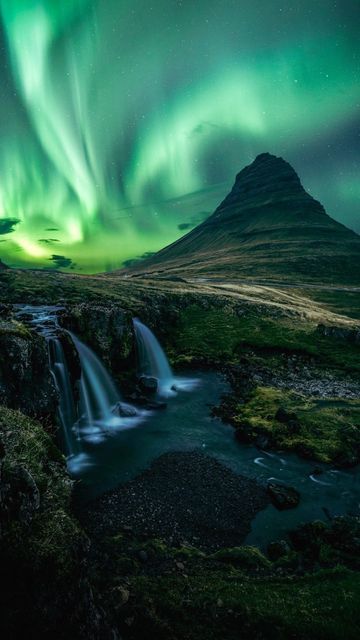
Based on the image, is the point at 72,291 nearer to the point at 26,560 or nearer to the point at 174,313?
the point at 174,313

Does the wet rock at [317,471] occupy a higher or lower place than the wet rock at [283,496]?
lower

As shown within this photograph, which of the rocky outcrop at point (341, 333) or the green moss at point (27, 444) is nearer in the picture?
the green moss at point (27, 444)

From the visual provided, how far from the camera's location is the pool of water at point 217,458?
19678 mm

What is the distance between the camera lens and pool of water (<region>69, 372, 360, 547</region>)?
19.7 m

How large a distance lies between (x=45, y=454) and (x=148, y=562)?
6.94 meters

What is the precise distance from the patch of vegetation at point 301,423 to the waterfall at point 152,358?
10852mm

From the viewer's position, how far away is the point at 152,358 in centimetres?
4594

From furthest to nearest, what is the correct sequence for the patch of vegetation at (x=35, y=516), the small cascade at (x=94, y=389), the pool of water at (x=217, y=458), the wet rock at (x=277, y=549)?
the small cascade at (x=94, y=389) < the pool of water at (x=217, y=458) < the wet rock at (x=277, y=549) < the patch of vegetation at (x=35, y=516)

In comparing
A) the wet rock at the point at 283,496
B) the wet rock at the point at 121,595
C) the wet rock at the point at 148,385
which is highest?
the wet rock at the point at 121,595

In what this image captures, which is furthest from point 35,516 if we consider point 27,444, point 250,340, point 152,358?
point 250,340

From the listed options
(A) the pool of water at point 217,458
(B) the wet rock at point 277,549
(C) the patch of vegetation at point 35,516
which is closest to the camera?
(C) the patch of vegetation at point 35,516

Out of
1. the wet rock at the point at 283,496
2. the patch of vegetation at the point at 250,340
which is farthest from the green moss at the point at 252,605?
the patch of vegetation at the point at 250,340

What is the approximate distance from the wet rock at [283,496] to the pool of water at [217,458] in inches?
12.8

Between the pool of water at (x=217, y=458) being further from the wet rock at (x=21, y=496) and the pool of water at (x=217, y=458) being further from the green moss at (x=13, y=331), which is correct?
the green moss at (x=13, y=331)
